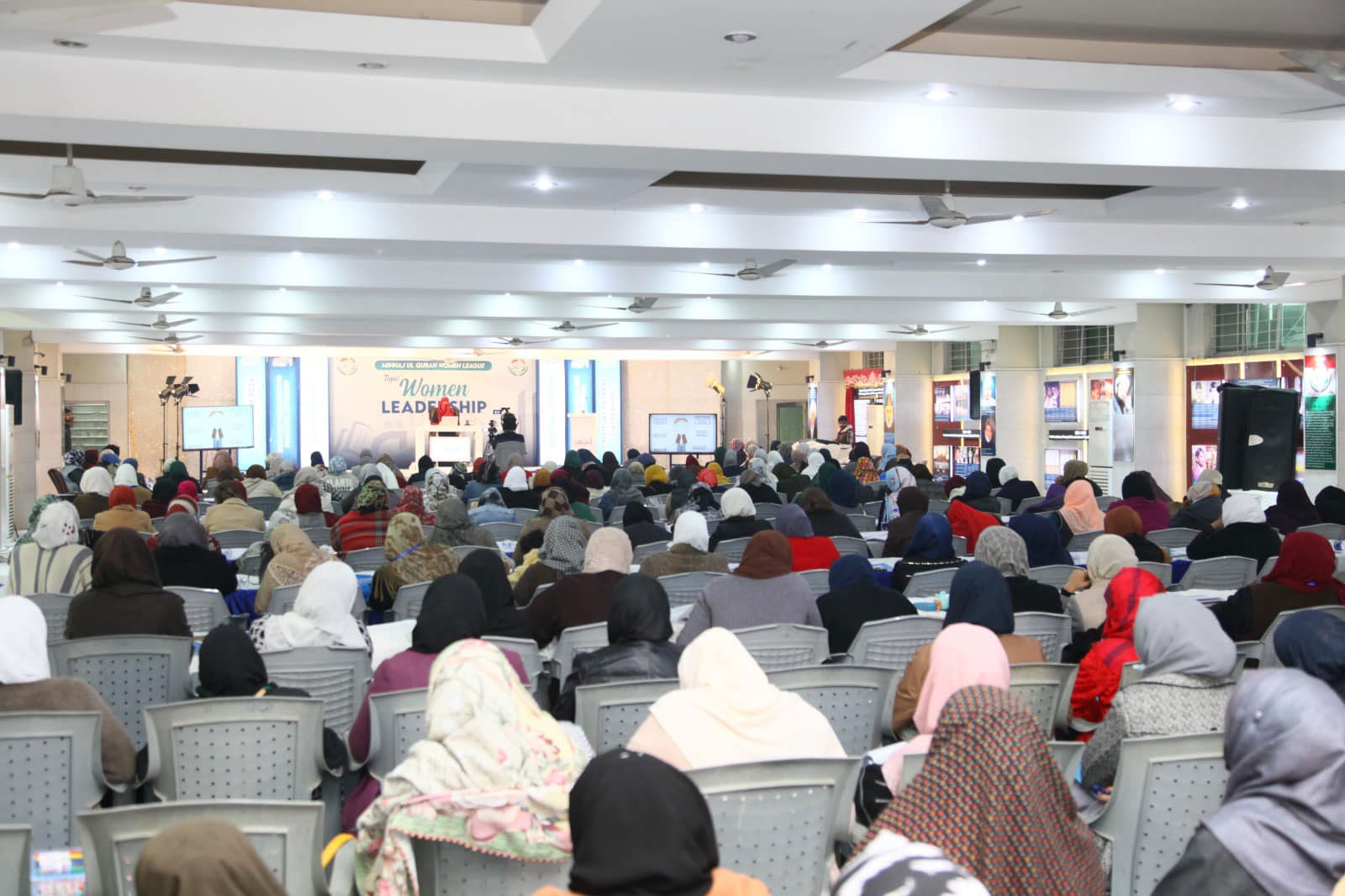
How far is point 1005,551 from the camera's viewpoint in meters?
6.52

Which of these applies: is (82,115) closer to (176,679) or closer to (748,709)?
(176,679)

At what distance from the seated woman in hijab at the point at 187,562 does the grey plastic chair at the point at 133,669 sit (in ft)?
7.43

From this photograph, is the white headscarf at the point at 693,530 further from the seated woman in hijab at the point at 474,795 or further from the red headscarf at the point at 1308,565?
the seated woman in hijab at the point at 474,795

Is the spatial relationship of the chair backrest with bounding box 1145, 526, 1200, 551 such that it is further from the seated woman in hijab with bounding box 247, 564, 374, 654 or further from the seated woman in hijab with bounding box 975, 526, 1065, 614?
the seated woman in hijab with bounding box 247, 564, 374, 654

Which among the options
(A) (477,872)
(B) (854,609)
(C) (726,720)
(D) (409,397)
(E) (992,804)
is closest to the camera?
(E) (992,804)

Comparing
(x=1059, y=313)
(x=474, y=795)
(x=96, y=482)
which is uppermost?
(x=1059, y=313)

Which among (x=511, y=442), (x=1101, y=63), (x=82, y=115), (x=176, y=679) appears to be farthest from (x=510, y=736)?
(x=511, y=442)

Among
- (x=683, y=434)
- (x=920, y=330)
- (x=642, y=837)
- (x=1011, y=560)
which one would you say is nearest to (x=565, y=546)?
(x=1011, y=560)

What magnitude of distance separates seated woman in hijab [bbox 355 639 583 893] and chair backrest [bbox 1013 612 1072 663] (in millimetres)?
3223

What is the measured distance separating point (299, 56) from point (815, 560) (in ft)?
13.7

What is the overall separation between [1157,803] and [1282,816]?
975mm

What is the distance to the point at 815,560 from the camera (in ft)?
26.1

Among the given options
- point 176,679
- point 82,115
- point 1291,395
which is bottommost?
point 176,679

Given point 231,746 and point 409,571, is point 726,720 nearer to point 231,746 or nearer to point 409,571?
point 231,746
